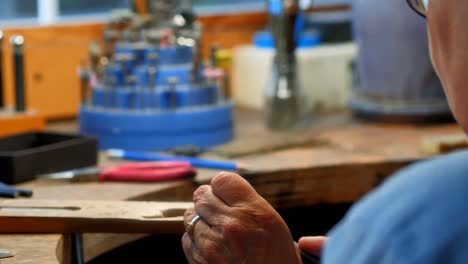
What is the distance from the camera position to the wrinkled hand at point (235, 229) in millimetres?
1014

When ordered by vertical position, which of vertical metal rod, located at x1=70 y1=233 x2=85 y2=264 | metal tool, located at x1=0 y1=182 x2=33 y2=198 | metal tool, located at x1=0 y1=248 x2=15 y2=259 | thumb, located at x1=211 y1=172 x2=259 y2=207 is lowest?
vertical metal rod, located at x1=70 y1=233 x2=85 y2=264

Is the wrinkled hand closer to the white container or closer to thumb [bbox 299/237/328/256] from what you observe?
thumb [bbox 299/237/328/256]

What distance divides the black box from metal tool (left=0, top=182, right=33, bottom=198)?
0.10 meters

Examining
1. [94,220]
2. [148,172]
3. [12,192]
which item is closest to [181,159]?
[148,172]

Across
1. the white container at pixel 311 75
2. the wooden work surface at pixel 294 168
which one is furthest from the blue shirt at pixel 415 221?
the white container at pixel 311 75

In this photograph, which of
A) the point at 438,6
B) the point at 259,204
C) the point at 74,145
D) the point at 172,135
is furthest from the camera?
the point at 172,135

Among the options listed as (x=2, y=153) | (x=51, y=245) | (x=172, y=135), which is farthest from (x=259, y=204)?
(x=172, y=135)

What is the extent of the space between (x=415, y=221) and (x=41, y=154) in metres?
0.98

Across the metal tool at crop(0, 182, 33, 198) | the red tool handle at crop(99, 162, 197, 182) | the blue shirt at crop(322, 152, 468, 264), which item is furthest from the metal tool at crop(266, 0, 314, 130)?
the blue shirt at crop(322, 152, 468, 264)

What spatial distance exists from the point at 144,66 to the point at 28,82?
0.40 metres

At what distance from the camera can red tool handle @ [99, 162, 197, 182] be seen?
1465mm

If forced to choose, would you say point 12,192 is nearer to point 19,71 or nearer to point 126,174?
point 126,174

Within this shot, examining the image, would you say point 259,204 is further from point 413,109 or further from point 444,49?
point 413,109

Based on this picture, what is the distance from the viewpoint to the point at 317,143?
178cm
